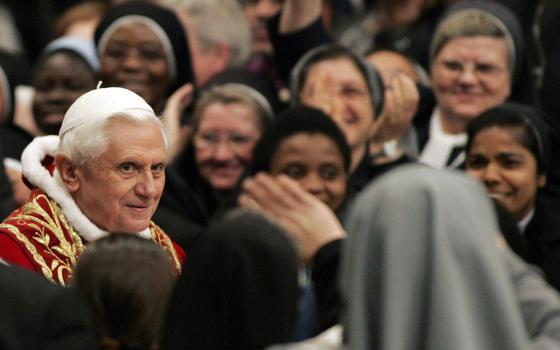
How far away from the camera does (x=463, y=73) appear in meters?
8.35

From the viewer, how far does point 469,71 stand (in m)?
8.35

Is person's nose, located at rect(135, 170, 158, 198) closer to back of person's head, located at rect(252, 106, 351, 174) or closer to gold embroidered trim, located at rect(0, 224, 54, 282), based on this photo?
gold embroidered trim, located at rect(0, 224, 54, 282)

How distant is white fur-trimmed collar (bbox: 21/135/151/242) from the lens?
5.43 meters

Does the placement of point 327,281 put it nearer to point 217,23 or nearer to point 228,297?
point 228,297

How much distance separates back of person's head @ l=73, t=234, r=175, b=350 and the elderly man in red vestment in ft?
3.32

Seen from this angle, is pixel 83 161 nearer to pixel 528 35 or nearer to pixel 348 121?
pixel 348 121

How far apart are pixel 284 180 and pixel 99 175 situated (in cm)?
91

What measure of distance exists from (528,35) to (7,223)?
4855mm

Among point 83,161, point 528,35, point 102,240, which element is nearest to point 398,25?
point 528,35

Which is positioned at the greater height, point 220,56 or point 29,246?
point 29,246

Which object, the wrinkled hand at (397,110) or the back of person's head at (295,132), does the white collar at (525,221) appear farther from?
the wrinkled hand at (397,110)

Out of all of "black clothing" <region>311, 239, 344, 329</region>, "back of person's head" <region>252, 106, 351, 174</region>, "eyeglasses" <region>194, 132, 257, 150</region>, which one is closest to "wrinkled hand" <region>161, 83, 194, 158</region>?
"eyeglasses" <region>194, 132, 257, 150</region>

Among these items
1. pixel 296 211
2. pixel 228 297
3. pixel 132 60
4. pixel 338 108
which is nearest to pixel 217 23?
pixel 132 60

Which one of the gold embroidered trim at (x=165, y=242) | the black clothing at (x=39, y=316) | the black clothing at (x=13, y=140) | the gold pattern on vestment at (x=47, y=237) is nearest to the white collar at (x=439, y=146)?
the black clothing at (x=13, y=140)
